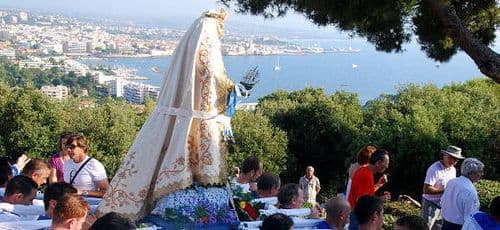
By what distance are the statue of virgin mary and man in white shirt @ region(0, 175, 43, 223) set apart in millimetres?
565

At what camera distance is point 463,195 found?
5969 millimetres

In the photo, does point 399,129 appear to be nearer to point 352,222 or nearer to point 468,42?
point 468,42

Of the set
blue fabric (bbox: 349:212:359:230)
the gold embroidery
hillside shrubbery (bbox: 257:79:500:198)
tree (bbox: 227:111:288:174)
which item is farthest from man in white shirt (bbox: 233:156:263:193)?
tree (bbox: 227:111:288:174)

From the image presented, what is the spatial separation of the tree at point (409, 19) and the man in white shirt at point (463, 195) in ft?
8.10

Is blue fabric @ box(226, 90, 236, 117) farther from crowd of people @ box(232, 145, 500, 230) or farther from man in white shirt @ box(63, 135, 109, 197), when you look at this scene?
man in white shirt @ box(63, 135, 109, 197)

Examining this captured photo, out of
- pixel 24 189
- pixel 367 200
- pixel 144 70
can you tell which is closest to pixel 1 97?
pixel 24 189

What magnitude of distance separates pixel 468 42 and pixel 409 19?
142cm

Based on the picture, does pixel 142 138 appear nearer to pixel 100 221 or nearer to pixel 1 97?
pixel 100 221

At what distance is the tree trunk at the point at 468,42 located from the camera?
7797 mm

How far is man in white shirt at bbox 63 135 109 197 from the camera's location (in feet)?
18.5

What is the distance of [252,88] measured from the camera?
468cm

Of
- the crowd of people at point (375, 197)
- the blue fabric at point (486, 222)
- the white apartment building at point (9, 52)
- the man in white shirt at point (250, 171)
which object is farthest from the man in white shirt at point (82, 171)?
the white apartment building at point (9, 52)

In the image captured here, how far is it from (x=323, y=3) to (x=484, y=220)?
14.2 feet

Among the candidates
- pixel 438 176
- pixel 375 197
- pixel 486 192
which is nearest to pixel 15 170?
pixel 375 197
